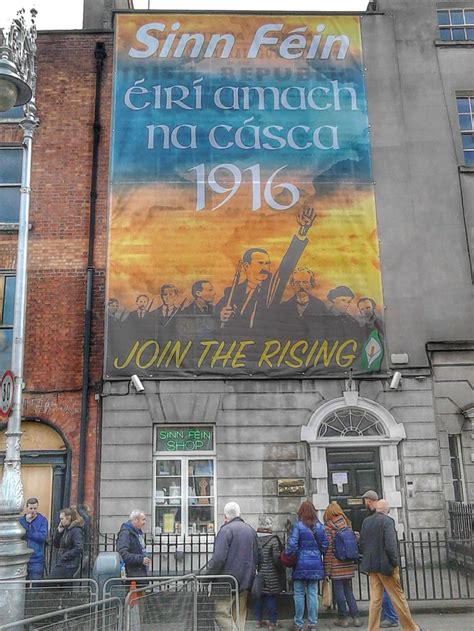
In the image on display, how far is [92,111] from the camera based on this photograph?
1672 centimetres

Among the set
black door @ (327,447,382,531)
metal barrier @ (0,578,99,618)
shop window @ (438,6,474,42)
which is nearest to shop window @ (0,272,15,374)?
black door @ (327,447,382,531)

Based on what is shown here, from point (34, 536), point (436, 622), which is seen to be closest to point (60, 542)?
point (34, 536)

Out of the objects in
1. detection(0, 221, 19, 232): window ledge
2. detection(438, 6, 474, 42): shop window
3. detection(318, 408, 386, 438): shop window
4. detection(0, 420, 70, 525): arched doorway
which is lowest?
detection(0, 420, 70, 525): arched doorway

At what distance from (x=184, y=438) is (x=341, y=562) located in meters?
6.41

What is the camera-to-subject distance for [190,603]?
741 centimetres

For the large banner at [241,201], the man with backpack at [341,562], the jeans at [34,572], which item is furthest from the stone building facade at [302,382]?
the man with backpack at [341,562]

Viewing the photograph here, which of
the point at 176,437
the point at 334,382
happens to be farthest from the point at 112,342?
the point at 334,382

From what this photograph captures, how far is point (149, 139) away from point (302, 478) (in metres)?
9.46

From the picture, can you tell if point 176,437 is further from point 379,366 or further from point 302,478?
point 379,366

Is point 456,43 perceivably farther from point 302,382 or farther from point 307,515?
point 307,515

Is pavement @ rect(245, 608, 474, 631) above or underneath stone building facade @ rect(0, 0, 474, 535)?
underneath

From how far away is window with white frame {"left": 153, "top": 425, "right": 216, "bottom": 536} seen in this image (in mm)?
14133

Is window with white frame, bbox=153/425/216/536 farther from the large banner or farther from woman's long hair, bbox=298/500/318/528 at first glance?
woman's long hair, bbox=298/500/318/528

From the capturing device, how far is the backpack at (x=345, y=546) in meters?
8.95
